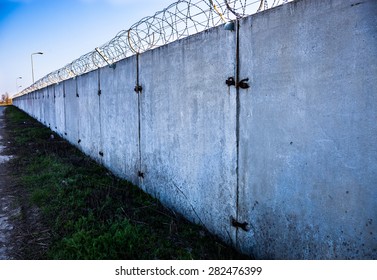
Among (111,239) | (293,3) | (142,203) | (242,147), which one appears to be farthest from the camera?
(142,203)

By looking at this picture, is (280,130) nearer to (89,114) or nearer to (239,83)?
(239,83)

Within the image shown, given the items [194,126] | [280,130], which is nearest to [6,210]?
[194,126]

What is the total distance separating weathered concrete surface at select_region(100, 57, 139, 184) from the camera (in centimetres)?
492

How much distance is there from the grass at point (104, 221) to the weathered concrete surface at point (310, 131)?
0.77m

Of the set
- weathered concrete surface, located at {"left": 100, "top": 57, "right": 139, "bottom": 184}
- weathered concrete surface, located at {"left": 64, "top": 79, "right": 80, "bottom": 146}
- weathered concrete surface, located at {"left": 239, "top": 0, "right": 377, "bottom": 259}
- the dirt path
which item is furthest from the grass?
weathered concrete surface, located at {"left": 64, "top": 79, "right": 80, "bottom": 146}

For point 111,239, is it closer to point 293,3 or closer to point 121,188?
point 121,188

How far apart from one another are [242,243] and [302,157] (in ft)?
3.74

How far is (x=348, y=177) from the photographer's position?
6.41ft

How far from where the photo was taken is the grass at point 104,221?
2887mm

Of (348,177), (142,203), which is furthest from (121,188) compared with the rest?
(348,177)

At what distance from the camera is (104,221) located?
11.7 feet

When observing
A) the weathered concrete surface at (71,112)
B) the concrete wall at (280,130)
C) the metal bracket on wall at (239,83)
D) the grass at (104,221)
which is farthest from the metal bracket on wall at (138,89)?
the weathered concrete surface at (71,112)

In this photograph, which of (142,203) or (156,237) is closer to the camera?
(156,237)

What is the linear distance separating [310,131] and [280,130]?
10.5 inches
